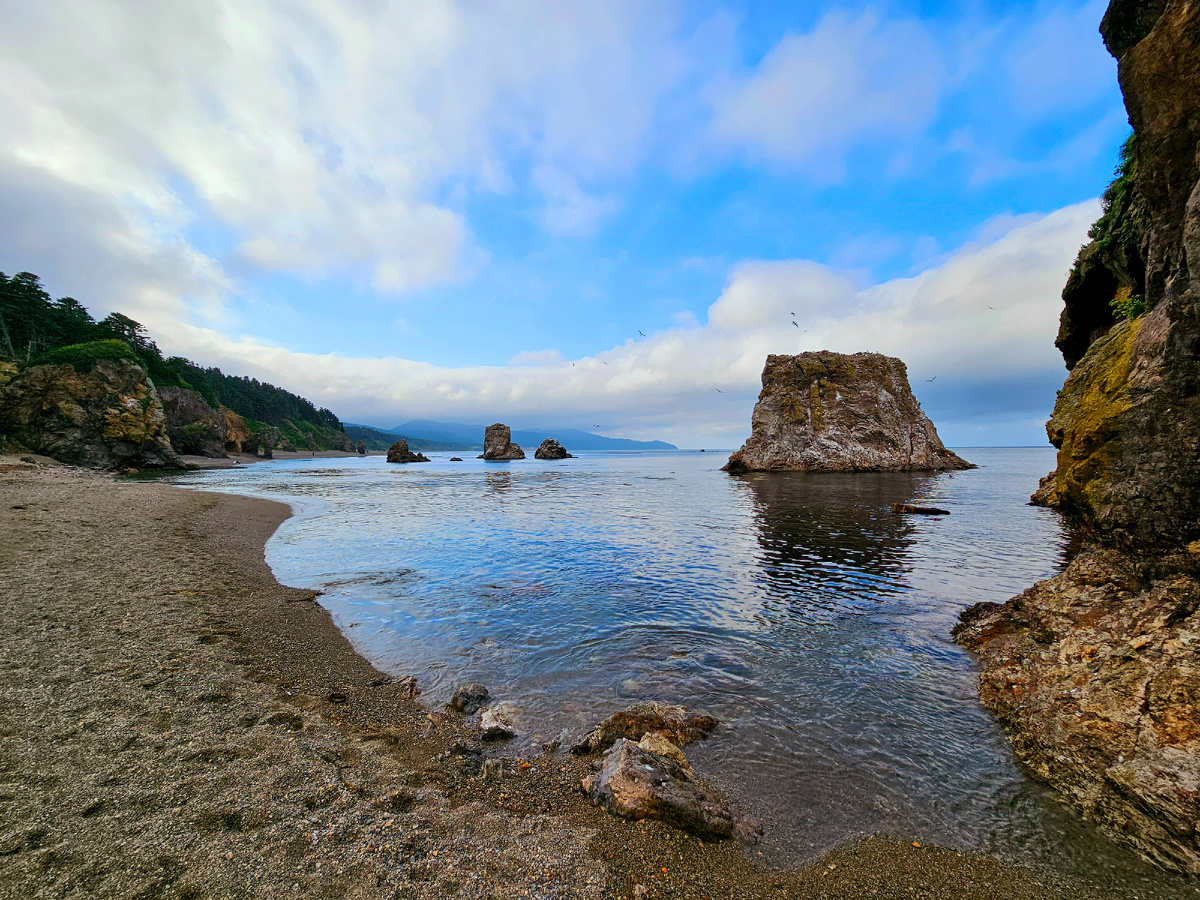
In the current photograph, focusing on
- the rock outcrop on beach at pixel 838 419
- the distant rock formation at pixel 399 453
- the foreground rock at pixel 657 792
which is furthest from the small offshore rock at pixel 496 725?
the distant rock formation at pixel 399 453

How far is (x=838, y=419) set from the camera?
6525cm

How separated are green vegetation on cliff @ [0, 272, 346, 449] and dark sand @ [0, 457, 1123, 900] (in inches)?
2623

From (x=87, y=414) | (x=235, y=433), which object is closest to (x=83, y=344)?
(x=87, y=414)

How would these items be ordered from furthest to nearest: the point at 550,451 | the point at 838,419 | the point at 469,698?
the point at 550,451
the point at 838,419
the point at 469,698

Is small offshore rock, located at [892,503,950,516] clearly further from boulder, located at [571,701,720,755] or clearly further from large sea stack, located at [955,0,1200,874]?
boulder, located at [571,701,720,755]

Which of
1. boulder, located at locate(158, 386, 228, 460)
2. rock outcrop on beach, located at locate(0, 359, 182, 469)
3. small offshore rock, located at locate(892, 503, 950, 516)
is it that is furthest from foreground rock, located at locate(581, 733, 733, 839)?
boulder, located at locate(158, 386, 228, 460)

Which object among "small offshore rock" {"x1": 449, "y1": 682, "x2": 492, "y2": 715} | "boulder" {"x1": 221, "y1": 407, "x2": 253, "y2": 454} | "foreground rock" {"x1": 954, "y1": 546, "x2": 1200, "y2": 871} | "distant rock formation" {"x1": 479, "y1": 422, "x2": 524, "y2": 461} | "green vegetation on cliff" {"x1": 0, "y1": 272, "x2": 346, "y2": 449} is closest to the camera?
"foreground rock" {"x1": 954, "y1": 546, "x2": 1200, "y2": 871}

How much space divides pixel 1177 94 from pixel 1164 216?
1.63 metres

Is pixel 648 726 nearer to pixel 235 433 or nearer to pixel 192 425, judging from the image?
pixel 192 425

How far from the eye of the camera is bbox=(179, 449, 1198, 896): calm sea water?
4930 mm

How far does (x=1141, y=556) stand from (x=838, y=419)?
65.2m

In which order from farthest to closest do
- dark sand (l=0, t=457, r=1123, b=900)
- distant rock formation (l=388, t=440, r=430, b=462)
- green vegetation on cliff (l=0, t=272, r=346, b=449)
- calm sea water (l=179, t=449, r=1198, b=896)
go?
distant rock formation (l=388, t=440, r=430, b=462) → green vegetation on cliff (l=0, t=272, r=346, b=449) → calm sea water (l=179, t=449, r=1198, b=896) → dark sand (l=0, t=457, r=1123, b=900)

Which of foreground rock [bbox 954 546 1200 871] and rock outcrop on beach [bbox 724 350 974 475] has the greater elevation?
rock outcrop on beach [bbox 724 350 974 475]

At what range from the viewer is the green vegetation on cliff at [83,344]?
55.0 metres
